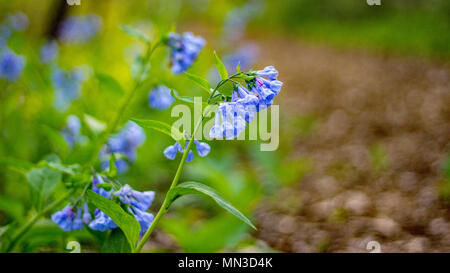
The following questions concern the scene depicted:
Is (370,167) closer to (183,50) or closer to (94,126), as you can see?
(183,50)

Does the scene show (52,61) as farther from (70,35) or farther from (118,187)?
(118,187)

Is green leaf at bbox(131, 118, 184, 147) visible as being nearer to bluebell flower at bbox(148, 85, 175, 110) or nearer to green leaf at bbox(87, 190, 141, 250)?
green leaf at bbox(87, 190, 141, 250)

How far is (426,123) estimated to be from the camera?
3.59 meters

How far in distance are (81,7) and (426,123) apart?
16.5 feet

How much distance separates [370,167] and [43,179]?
7.76 feet

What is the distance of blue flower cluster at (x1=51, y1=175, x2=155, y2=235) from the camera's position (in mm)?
1151

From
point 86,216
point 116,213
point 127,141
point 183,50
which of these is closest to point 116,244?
point 86,216

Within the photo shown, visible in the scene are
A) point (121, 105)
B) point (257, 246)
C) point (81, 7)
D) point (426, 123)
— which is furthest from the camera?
point (81, 7)

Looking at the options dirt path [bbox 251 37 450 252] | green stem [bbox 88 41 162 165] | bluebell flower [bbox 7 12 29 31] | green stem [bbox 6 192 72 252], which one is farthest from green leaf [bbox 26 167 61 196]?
bluebell flower [bbox 7 12 29 31]

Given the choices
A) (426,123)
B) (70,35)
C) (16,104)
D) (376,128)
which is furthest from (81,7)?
(426,123)

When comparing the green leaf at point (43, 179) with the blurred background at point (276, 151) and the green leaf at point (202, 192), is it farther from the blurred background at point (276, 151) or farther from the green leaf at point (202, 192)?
the green leaf at point (202, 192)

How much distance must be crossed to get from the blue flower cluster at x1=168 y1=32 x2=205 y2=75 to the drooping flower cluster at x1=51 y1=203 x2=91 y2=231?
67 cm

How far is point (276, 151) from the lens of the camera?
3.35 m

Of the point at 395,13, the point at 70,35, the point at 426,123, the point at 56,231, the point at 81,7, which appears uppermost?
the point at 395,13
